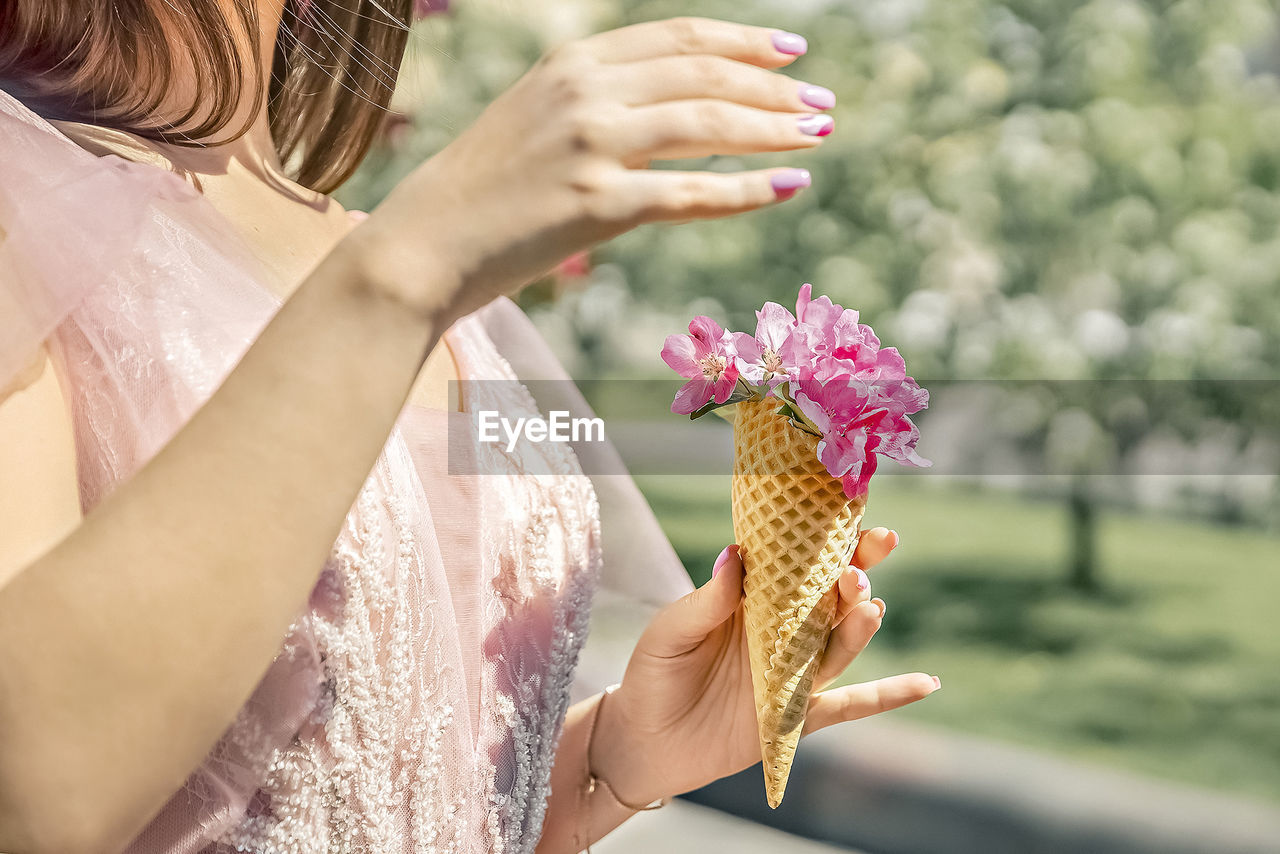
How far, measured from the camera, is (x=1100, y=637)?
6379mm

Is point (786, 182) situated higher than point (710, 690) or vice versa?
point (786, 182)

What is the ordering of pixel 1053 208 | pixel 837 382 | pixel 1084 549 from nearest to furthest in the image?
pixel 837 382
pixel 1053 208
pixel 1084 549

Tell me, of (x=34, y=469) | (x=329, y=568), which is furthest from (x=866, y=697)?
(x=34, y=469)

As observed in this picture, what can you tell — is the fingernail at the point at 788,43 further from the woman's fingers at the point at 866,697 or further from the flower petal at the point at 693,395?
the woman's fingers at the point at 866,697

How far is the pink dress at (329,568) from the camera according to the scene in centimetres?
69

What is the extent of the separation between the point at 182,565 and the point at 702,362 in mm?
526

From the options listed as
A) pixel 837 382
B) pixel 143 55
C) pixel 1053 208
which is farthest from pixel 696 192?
pixel 1053 208

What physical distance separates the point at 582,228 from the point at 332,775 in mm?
524

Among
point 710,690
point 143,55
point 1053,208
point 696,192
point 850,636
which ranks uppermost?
point 1053,208

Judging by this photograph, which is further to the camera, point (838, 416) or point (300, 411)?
point (838, 416)

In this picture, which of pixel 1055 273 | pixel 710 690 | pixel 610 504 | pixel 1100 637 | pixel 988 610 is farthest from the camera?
pixel 988 610

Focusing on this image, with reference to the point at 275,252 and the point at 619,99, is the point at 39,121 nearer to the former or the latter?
the point at 275,252

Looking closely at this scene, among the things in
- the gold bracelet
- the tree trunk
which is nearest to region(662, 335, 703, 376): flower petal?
the gold bracelet

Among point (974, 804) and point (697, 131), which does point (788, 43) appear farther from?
point (974, 804)
